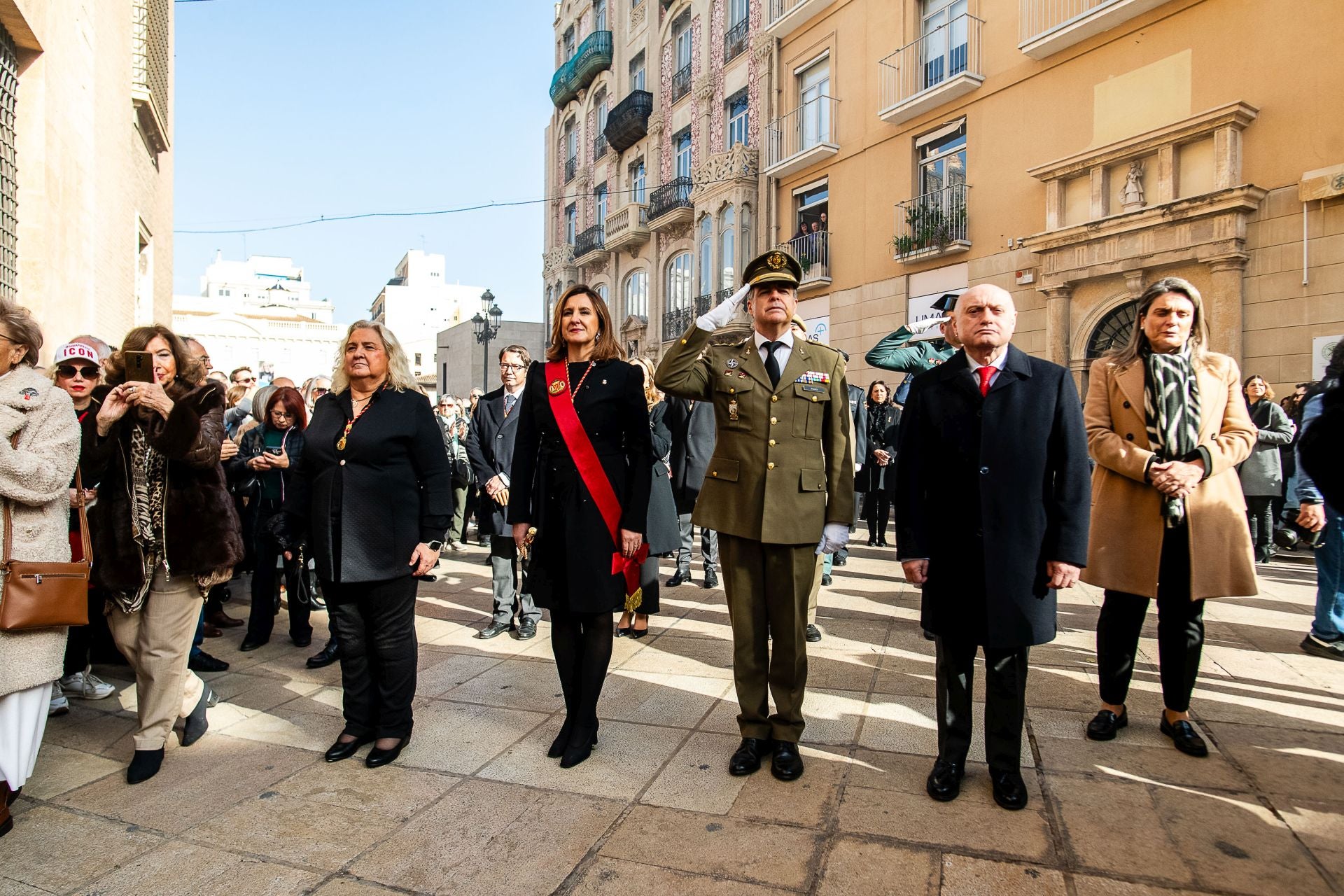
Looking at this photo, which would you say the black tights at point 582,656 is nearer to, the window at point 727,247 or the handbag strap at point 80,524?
the handbag strap at point 80,524

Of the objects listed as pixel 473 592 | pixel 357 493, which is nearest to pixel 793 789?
pixel 357 493

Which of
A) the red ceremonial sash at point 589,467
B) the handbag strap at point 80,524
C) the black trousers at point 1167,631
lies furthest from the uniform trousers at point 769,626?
the handbag strap at point 80,524

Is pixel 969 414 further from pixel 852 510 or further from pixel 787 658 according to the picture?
pixel 787 658

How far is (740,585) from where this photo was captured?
3359 mm

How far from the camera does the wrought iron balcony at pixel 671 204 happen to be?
79.4 ft

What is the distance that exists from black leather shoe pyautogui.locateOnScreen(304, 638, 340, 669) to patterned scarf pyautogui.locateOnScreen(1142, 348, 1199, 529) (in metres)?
4.55

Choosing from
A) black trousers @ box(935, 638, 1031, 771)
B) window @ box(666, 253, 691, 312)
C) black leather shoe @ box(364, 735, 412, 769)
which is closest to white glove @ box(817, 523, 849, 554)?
black trousers @ box(935, 638, 1031, 771)

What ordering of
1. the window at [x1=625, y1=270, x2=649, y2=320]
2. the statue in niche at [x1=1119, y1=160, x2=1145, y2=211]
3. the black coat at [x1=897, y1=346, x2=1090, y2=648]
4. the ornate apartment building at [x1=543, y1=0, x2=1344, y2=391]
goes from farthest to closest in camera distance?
1. the window at [x1=625, y1=270, x2=649, y2=320]
2. the statue in niche at [x1=1119, y1=160, x2=1145, y2=211]
3. the ornate apartment building at [x1=543, y1=0, x2=1344, y2=391]
4. the black coat at [x1=897, y1=346, x2=1090, y2=648]

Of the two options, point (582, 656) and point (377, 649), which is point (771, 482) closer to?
point (582, 656)

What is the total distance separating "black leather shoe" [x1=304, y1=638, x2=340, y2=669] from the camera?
4957mm

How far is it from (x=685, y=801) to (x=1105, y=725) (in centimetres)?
193

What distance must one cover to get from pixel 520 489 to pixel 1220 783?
9.90 feet

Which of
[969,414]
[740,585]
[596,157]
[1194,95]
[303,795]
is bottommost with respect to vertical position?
[303,795]

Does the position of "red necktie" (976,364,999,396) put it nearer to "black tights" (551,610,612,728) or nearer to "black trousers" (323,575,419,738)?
"black tights" (551,610,612,728)
